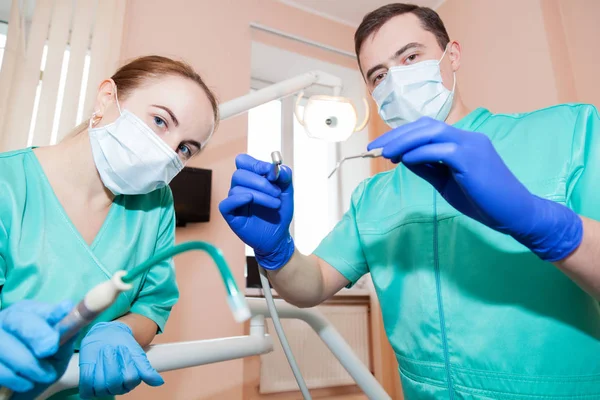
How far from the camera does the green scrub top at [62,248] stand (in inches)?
33.7

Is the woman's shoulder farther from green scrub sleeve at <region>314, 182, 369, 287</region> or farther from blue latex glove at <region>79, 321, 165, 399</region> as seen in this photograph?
green scrub sleeve at <region>314, 182, 369, 287</region>

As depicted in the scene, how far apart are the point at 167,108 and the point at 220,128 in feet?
3.88

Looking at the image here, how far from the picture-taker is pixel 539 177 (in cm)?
86

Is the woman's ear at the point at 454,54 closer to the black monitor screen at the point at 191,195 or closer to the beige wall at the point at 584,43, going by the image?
the beige wall at the point at 584,43

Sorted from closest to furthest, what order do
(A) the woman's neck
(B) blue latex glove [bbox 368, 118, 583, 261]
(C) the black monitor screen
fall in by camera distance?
(B) blue latex glove [bbox 368, 118, 583, 261], (A) the woman's neck, (C) the black monitor screen

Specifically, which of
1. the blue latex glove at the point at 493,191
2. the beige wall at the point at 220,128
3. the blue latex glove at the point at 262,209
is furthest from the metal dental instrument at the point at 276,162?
the beige wall at the point at 220,128

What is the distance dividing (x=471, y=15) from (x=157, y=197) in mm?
2046

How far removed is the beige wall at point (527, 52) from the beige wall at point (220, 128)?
933 millimetres

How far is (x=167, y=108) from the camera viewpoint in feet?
3.30

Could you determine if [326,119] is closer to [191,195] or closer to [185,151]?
[185,151]

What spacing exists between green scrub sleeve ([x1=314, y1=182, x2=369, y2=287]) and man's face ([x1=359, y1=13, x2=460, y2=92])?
41 cm

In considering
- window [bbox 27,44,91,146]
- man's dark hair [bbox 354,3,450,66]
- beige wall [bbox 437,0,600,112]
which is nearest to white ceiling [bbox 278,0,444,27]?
beige wall [bbox 437,0,600,112]

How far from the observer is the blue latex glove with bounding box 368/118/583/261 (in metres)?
0.64

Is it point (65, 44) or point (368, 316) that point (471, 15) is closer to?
point (368, 316)
